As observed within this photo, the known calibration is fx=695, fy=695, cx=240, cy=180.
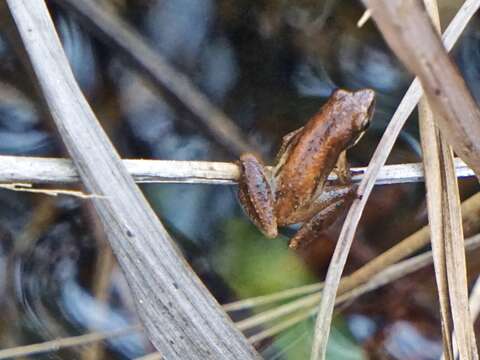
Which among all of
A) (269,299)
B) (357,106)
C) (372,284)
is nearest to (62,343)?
(269,299)

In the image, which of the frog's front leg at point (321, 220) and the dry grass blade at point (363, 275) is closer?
the frog's front leg at point (321, 220)

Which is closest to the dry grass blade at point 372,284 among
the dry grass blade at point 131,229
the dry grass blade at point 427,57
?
the dry grass blade at point 131,229

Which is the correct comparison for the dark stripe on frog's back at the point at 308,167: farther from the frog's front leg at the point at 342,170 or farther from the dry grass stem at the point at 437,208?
the dry grass stem at the point at 437,208

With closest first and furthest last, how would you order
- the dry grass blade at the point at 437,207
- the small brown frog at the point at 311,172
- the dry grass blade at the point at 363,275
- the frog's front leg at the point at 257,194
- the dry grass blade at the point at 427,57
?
the dry grass blade at the point at 427,57, the dry grass blade at the point at 437,207, the frog's front leg at the point at 257,194, the small brown frog at the point at 311,172, the dry grass blade at the point at 363,275

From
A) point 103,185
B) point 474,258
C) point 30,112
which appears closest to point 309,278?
point 474,258

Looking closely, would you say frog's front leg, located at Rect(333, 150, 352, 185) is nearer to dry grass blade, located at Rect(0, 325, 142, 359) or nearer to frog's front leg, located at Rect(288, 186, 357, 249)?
frog's front leg, located at Rect(288, 186, 357, 249)

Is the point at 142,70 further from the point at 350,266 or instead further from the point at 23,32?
the point at 350,266
